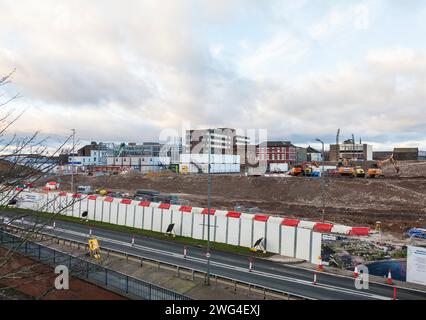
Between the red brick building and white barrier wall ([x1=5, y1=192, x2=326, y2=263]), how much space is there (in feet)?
339

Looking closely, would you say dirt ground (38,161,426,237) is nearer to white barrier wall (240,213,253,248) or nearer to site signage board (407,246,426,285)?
site signage board (407,246,426,285)

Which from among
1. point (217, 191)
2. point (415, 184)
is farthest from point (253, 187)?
point (415, 184)

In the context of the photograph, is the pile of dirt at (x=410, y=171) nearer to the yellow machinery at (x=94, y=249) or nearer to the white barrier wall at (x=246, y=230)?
the white barrier wall at (x=246, y=230)

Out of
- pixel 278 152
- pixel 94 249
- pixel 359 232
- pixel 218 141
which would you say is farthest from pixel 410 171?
pixel 218 141

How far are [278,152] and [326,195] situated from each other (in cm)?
8289

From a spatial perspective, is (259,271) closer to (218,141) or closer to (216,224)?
(216,224)

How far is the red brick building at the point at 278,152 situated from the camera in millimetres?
136500

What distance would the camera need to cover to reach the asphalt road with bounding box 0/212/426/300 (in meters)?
20.0

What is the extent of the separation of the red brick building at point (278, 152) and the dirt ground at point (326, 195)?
174 feet

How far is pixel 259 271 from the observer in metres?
24.1

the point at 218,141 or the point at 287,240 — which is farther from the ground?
the point at 218,141

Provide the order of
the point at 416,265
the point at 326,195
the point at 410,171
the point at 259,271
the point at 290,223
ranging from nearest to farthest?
the point at 416,265, the point at 259,271, the point at 290,223, the point at 326,195, the point at 410,171

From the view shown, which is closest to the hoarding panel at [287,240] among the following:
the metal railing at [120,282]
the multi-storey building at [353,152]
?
the metal railing at [120,282]

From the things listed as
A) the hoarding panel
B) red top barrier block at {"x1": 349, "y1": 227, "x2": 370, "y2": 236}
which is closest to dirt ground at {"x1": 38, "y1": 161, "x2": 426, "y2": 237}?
red top barrier block at {"x1": 349, "y1": 227, "x2": 370, "y2": 236}
